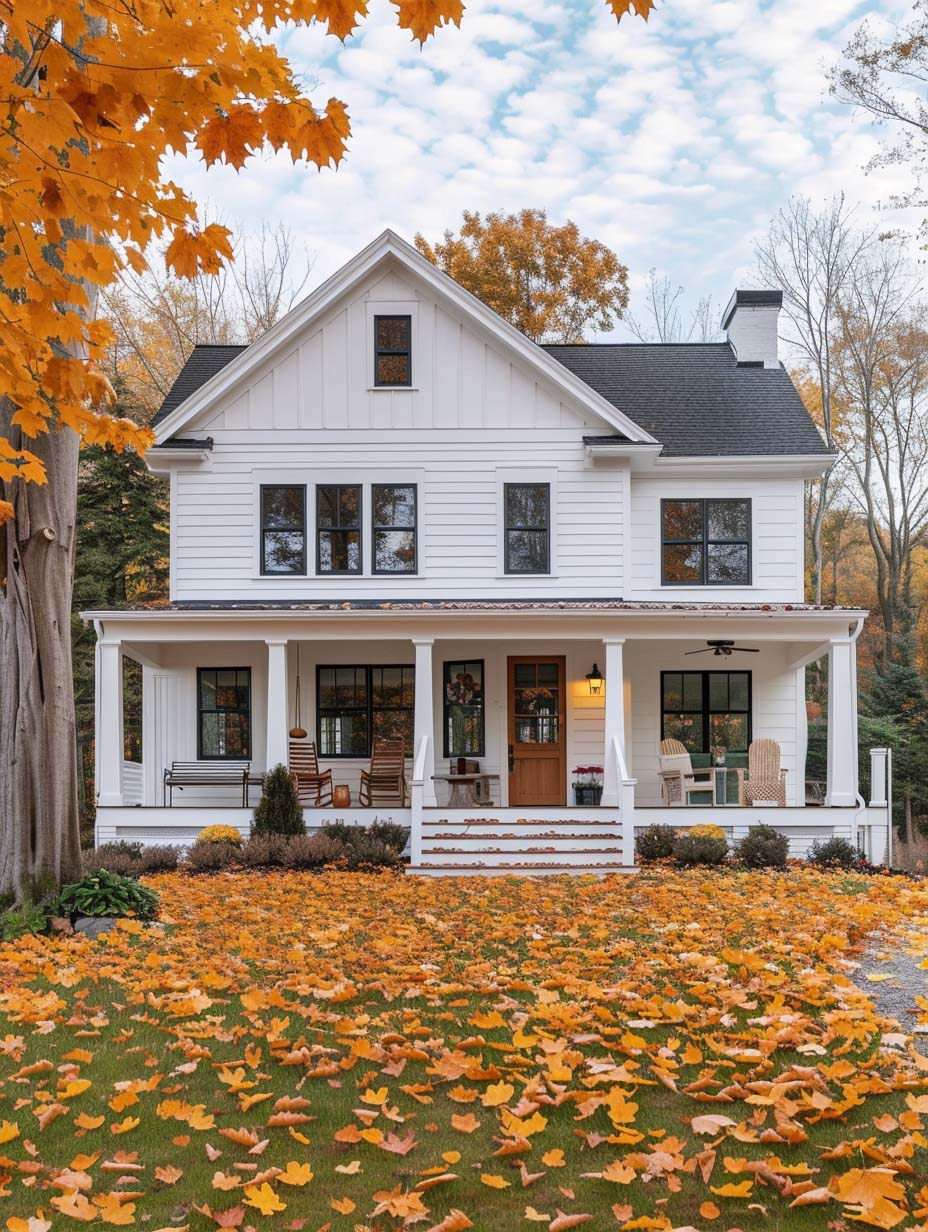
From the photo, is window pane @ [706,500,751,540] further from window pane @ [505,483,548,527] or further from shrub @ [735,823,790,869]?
shrub @ [735,823,790,869]

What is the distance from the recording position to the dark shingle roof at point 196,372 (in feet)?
61.8

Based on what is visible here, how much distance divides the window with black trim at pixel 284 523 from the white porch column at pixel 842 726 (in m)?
8.22

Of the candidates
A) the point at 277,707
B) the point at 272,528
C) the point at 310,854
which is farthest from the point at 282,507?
the point at 310,854

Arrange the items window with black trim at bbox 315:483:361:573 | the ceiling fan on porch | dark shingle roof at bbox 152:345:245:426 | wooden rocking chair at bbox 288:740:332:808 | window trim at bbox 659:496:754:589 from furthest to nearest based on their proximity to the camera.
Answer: dark shingle roof at bbox 152:345:245:426, window trim at bbox 659:496:754:589, window with black trim at bbox 315:483:361:573, the ceiling fan on porch, wooden rocking chair at bbox 288:740:332:808

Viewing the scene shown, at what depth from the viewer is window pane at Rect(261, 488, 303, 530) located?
17.5 m

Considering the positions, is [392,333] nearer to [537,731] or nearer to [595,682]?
[595,682]

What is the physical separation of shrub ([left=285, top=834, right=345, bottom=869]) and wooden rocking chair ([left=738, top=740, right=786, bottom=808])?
597 cm

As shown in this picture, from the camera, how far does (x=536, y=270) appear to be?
31.2 meters

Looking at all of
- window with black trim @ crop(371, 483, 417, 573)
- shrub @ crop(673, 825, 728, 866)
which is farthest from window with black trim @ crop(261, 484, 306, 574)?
shrub @ crop(673, 825, 728, 866)

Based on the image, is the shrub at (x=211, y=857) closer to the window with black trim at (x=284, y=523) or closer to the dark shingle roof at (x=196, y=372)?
the window with black trim at (x=284, y=523)

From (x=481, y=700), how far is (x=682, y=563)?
402 cm

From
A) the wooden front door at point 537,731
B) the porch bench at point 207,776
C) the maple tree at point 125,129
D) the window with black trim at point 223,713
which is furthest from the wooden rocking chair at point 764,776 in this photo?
the maple tree at point 125,129

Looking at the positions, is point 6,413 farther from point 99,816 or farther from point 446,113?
point 446,113

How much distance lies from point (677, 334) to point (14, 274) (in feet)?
114
